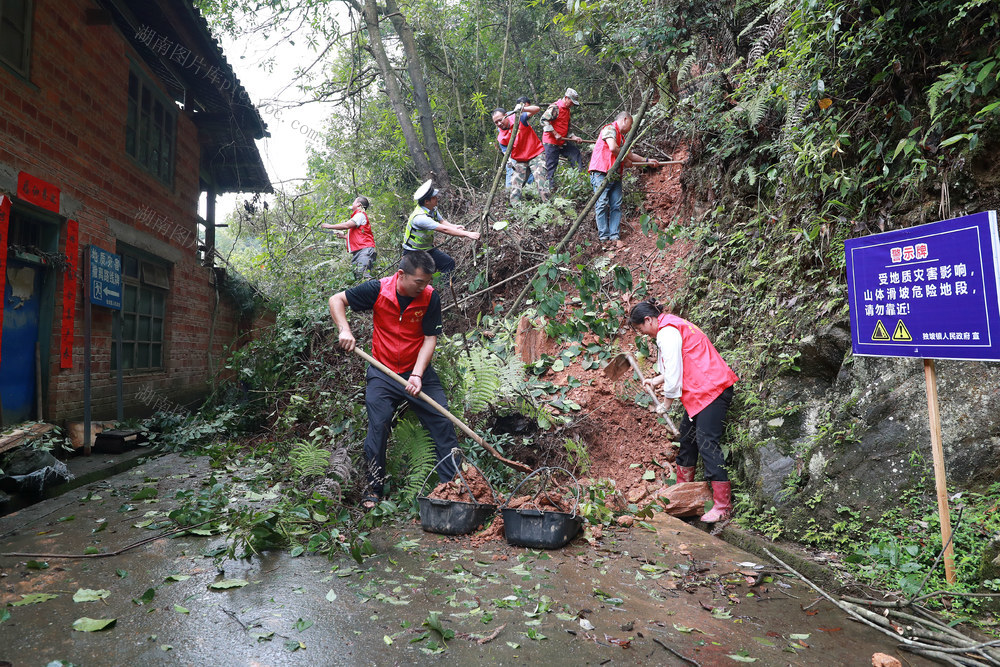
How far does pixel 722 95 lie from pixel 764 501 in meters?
Answer: 4.89

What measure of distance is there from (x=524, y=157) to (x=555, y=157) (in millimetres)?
559

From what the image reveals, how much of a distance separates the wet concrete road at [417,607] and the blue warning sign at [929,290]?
5.31ft

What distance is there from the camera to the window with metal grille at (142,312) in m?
7.66

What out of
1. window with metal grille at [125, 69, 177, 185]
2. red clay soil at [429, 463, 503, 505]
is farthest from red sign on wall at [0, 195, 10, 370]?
red clay soil at [429, 463, 503, 505]

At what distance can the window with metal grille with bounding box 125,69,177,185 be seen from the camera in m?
7.86

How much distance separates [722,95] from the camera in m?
6.54

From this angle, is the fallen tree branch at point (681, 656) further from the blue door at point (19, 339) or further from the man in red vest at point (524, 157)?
the man in red vest at point (524, 157)

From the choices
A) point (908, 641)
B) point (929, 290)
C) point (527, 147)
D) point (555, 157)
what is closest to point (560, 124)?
point (555, 157)

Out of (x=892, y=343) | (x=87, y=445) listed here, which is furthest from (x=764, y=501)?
(x=87, y=445)

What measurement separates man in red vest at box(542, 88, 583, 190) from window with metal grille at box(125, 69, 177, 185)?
6.17 meters

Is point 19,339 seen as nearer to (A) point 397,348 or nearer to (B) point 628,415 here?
(A) point 397,348

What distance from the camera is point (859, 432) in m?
3.73

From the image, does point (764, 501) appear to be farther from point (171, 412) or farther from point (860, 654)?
point (171, 412)

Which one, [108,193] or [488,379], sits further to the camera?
[108,193]
